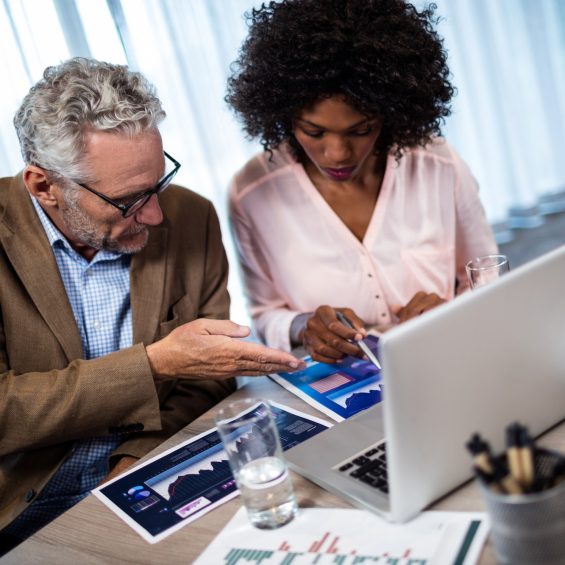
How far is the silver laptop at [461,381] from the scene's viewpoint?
2.68 feet

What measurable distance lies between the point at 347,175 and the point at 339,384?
66cm

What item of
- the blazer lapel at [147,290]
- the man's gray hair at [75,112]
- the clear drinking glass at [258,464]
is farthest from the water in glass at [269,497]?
the man's gray hair at [75,112]

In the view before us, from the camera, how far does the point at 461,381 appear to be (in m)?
0.86

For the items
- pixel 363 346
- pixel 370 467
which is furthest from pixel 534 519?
pixel 363 346

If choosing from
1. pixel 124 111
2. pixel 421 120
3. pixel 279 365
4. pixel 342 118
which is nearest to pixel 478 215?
pixel 421 120

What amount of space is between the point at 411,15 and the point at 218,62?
1.56 m

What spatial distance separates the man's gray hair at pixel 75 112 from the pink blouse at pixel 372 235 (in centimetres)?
55

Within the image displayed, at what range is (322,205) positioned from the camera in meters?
2.02

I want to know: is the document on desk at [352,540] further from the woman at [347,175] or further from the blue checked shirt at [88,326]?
the woman at [347,175]

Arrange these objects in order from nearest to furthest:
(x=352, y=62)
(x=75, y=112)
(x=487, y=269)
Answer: (x=487, y=269)
(x=75, y=112)
(x=352, y=62)

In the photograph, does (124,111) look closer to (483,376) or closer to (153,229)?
(153,229)

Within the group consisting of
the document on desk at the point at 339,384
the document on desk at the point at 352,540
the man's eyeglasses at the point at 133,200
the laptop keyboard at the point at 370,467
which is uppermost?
the man's eyeglasses at the point at 133,200

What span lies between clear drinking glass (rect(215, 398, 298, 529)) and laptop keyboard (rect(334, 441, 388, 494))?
0.10m

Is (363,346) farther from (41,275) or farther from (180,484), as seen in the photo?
(41,275)
